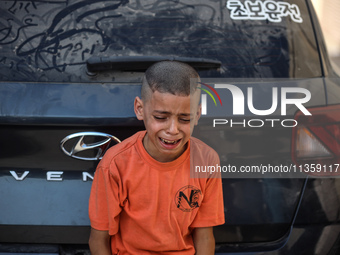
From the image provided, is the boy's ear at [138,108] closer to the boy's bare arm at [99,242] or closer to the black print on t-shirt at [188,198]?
the black print on t-shirt at [188,198]

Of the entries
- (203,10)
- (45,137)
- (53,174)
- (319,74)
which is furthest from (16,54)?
(319,74)

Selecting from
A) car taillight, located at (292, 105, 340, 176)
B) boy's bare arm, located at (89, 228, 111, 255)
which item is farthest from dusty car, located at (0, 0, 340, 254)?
boy's bare arm, located at (89, 228, 111, 255)

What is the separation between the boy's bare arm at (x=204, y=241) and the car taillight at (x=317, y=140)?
524 mm

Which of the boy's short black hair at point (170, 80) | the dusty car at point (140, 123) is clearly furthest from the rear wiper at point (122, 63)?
the boy's short black hair at point (170, 80)

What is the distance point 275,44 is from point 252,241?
0.99m

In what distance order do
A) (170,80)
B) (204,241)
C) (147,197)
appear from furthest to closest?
(204,241), (147,197), (170,80)

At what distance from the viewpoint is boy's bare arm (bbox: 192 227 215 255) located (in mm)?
1944

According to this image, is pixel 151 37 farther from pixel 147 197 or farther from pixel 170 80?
pixel 147 197

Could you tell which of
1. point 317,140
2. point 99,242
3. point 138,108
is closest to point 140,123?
point 138,108

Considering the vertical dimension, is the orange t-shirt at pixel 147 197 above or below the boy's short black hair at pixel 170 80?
below

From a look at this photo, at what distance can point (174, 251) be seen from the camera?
191cm

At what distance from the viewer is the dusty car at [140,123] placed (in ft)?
6.27

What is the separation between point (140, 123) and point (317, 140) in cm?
81

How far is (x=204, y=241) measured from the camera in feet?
6.40
